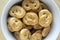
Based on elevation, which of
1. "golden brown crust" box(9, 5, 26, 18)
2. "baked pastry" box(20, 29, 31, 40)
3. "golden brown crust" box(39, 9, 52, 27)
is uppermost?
"golden brown crust" box(9, 5, 26, 18)

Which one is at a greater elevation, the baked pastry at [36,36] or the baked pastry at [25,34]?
the baked pastry at [25,34]

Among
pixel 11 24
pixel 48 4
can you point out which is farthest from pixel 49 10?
pixel 11 24

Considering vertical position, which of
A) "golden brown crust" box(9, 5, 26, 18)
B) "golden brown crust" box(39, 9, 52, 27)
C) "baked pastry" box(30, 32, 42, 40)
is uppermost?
"golden brown crust" box(9, 5, 26, 18)

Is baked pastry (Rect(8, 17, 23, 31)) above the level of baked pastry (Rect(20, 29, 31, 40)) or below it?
above

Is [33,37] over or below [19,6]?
below

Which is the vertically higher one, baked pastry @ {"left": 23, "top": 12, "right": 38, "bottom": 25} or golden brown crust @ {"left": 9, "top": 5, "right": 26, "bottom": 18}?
golden brown crust @ {"left": 9, "top": 5, "right": 26, "bottom": 18}

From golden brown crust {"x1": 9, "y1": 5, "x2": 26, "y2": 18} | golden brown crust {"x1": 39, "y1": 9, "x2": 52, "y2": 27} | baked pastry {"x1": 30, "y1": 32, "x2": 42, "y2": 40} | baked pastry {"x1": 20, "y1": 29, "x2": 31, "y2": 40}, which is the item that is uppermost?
golden brown crust {"x1": 9, "y1": 5, "x2": 26, "y2": 18}

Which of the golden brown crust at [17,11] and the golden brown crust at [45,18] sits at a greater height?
the golden brown crust at [17,11]

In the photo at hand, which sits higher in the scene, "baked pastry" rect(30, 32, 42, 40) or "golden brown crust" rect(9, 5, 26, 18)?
"golden brown crust" rect(9, 5, 26, 18)

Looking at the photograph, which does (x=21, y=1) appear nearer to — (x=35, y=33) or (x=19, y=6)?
(x=19, y=6)

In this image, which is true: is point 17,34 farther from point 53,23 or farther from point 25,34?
point 53,23

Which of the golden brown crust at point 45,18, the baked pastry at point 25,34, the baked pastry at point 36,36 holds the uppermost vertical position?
the golden brown crust at point 45,18
